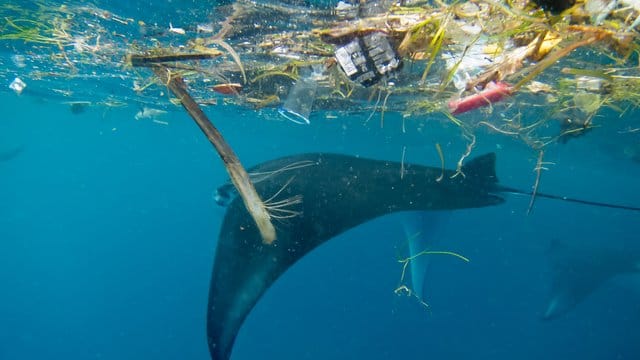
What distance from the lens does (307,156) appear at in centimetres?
561

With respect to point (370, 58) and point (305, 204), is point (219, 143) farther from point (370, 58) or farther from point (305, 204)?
point (305, 204)

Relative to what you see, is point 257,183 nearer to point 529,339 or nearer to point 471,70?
point 471,70

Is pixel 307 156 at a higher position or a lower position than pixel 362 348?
higher

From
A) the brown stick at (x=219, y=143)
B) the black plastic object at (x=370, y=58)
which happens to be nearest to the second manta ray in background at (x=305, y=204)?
the brown stick at (x=219, y=143)

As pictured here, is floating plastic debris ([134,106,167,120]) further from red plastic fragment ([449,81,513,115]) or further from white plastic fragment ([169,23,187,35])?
red plastic fragment ([449,81,513,115])

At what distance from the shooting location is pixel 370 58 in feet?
12.3

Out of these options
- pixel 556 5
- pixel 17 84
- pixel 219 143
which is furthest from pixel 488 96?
pixel 17 84

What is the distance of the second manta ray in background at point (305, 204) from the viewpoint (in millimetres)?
4176

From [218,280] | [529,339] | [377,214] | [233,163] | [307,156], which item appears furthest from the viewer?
[529,339]

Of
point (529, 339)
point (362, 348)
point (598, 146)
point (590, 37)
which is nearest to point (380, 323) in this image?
point (362, 348)

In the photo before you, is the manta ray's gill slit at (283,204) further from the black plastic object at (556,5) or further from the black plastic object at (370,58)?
the black plastic object at (556,5)

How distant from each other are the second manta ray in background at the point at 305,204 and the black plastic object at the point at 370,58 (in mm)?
1511

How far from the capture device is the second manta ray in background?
4176 mm

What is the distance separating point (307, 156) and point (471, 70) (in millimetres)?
2643
